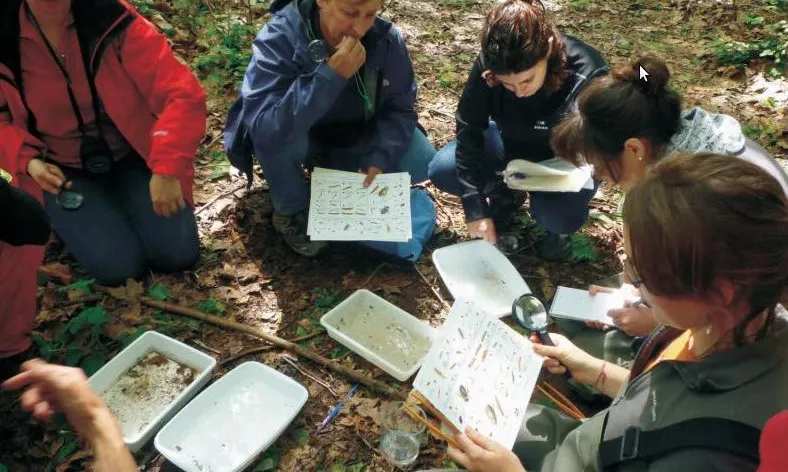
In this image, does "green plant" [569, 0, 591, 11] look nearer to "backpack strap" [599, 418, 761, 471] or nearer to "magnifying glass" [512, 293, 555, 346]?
"magnifying glass" [512, 293, 555, 346]

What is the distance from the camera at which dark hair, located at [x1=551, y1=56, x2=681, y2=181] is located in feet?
7.70

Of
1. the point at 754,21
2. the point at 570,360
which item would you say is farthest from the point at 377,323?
the point at 754,21

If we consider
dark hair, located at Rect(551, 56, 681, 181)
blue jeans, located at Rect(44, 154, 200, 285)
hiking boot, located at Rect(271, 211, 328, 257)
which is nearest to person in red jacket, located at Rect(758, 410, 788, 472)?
dark hair, located at Rect(551, 56, 681, 181)

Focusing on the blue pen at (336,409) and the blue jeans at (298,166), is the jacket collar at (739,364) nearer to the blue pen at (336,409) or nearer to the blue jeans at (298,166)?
the blue pen at (336,409)

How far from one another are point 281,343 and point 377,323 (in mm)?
530

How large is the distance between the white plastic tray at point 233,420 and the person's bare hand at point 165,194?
1.04 m

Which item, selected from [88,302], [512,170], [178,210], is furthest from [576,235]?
[88,302]

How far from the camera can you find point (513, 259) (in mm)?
3639

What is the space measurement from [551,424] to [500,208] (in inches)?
68.5

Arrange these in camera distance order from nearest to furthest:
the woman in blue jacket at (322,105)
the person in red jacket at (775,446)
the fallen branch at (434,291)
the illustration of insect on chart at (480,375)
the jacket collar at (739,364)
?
1. the person in red jacket at (775,446)
2. the jacket collar at (739,364)
3. the illustration of insect on chart at (480,375)
4. the woman in blue jacket at (322,105)
5. the fallen branch at (434,291)

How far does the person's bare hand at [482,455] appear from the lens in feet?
6.26

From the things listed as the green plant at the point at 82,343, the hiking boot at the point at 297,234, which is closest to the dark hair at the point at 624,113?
the hiking boot at the point at 297,234

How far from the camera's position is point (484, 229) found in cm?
340

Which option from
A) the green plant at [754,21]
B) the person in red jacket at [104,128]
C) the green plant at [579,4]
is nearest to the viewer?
the person in red jacket at [104,128]
